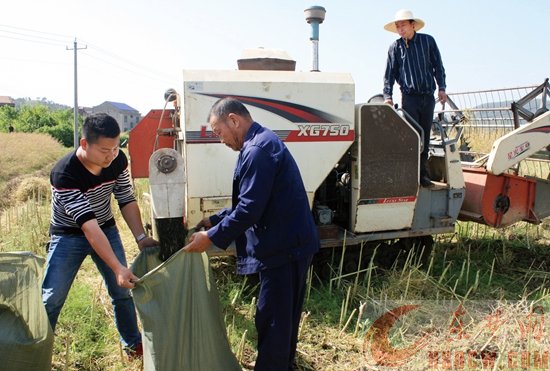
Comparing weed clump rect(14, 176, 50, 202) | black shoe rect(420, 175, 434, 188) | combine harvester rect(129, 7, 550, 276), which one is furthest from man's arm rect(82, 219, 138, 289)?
weed clump rect(14, 176, 50, 202)

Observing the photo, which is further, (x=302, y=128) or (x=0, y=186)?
(x=0, y=186)

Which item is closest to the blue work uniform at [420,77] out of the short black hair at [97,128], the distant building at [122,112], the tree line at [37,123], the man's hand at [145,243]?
the man's hand at [145,243]

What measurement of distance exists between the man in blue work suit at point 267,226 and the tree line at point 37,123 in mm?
37771

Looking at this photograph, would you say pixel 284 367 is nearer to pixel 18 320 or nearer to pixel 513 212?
pixel 18 320

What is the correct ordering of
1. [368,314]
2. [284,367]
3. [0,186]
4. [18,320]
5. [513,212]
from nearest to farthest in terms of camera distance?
[18,320]
[284,367]
[368,314]
[513,212]
[0,186]

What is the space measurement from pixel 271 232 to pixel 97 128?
3.56 ft

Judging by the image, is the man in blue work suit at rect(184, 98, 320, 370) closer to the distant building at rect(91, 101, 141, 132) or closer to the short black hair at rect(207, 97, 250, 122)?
the short black hair at rect(207, 97, 250, 122)

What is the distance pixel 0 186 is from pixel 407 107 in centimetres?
1264

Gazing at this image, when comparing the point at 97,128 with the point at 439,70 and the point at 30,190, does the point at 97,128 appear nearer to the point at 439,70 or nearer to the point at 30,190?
the point at 439,70

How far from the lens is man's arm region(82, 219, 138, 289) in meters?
2.52

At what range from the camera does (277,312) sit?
2666 millimetres

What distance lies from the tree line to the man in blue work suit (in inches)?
1487

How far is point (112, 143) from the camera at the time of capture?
2.64 meters

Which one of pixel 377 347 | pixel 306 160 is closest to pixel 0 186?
pixel 306 160
